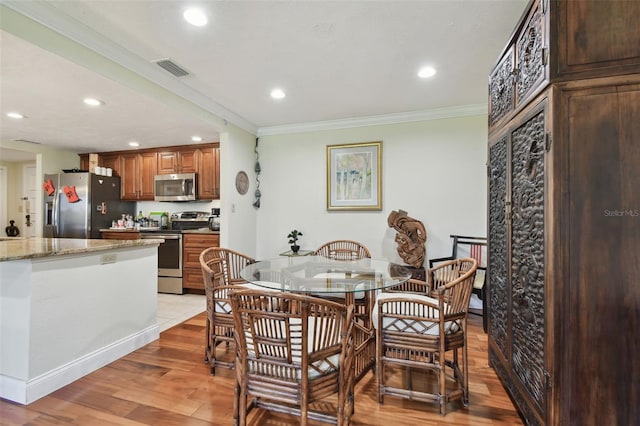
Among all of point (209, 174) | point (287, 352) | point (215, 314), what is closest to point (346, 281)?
point (287, 352)

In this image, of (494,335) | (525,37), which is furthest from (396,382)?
(525,37)

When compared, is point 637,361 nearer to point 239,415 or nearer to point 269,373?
point 269,373

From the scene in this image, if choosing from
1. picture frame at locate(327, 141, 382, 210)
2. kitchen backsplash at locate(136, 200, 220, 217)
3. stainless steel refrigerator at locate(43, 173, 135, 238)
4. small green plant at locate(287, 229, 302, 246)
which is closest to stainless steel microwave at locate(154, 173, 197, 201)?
kitchen backsplash at locate(136, 200, 220, 217)

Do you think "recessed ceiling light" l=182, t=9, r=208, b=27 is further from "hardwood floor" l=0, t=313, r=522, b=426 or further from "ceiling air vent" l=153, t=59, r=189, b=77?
"hardwood floor" l=0, t=313, r=522, b=426

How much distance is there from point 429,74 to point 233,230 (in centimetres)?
292

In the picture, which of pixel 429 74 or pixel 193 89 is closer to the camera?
pixel 429 74

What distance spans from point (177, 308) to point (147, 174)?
8.00 feet

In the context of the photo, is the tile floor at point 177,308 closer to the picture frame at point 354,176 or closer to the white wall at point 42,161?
the picture frame at point 354,176

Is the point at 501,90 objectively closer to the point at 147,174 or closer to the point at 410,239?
the point at 410,239

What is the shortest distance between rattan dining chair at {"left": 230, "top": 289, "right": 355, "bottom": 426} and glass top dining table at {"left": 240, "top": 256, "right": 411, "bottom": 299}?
1.22 ft

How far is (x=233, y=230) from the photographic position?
391cm

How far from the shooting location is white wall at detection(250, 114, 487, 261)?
11.9 ft

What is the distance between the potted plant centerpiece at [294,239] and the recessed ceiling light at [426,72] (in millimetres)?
2499

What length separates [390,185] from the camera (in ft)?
12.9
